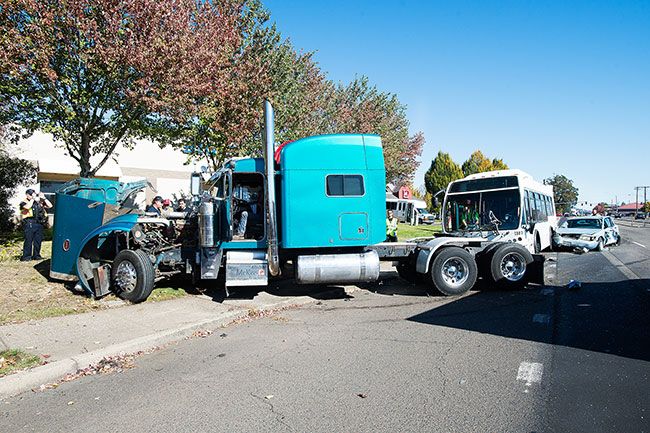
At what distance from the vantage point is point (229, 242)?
8.85m

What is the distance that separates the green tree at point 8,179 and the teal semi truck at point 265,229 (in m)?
11.5

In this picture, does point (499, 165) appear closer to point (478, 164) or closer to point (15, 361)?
point (478, 164)

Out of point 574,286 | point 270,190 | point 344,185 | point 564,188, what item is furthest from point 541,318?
point 564,188

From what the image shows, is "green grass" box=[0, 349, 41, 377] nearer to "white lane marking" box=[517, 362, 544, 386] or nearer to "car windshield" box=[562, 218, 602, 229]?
"white lane marking" box=[517, 362, 544, 386]

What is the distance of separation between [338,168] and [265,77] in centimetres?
975

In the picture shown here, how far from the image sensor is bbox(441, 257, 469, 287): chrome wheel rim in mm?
9594

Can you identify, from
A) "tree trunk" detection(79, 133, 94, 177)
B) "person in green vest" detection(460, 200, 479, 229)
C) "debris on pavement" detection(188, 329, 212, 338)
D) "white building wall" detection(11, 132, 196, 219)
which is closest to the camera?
"debris on pavement" detection(188, 329, 212, 338)

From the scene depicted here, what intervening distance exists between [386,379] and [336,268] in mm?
3943

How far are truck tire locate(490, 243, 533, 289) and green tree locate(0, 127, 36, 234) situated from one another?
1797 centimetres

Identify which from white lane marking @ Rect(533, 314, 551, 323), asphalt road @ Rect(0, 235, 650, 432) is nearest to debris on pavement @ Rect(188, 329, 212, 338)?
asphalt road @ Rect(0, 235, 650, 432)

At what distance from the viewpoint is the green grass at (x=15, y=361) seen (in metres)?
5.10

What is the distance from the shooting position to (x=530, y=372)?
16.5 ft

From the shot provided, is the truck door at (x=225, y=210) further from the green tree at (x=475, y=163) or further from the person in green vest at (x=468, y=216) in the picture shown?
the green tree at (x=475, y=163)

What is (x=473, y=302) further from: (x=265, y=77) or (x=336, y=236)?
(x=265, y=77)
